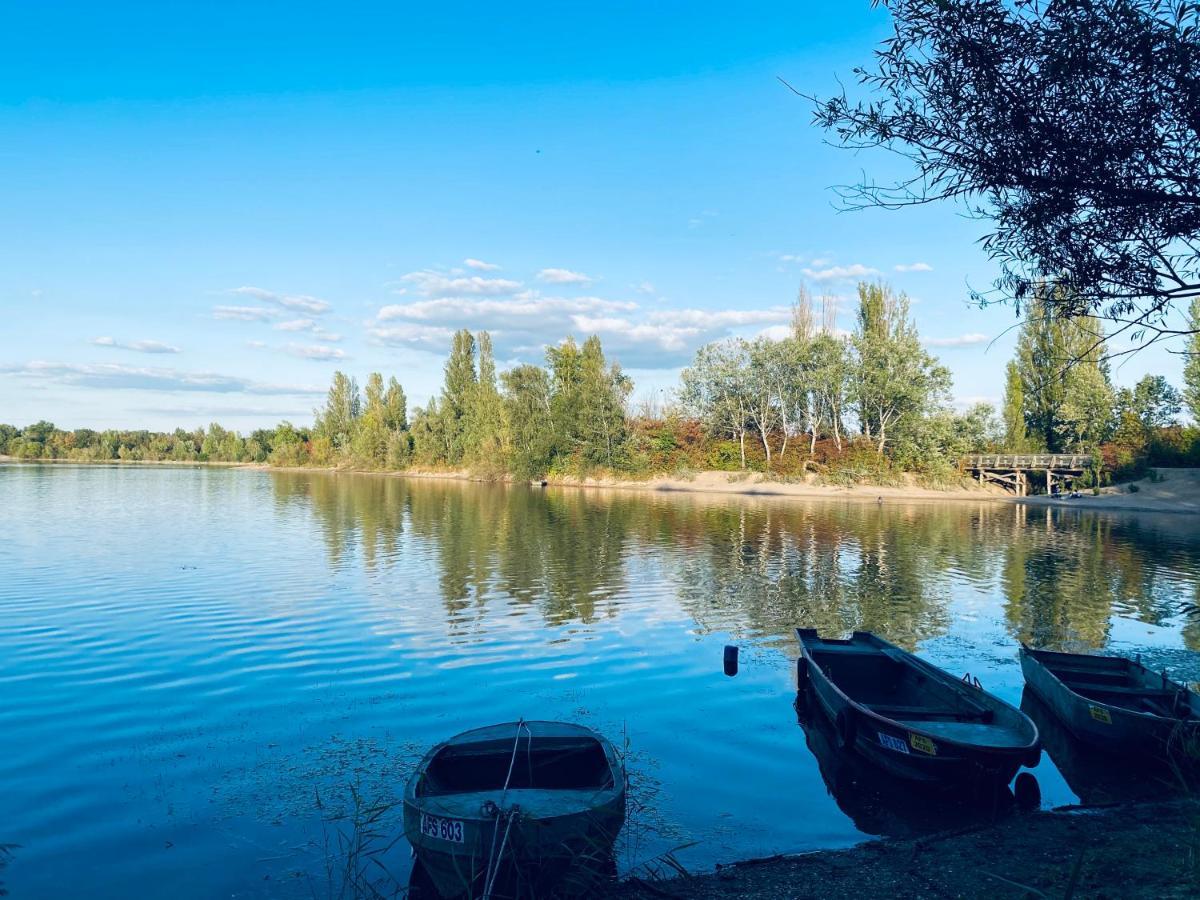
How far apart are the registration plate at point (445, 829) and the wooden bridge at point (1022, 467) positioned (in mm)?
79951

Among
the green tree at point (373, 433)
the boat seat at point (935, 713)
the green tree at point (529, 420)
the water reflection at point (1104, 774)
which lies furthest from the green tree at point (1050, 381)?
the green tree at point (373, 433)

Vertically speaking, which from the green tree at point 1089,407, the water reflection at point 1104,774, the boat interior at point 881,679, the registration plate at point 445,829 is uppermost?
the green tree at point 1089,407

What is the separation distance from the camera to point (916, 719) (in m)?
11.6

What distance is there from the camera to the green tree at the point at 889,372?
7906 centimetres

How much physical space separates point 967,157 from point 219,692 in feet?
50.7

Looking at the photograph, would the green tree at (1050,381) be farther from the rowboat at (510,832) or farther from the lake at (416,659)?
the rowboat at (510,832)

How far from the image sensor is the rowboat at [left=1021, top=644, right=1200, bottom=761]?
1112 cm

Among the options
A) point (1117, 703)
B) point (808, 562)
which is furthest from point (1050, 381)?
point (1117, 703)

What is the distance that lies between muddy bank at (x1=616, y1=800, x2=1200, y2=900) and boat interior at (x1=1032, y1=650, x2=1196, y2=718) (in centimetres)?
269

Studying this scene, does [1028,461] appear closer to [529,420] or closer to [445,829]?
[529,420]

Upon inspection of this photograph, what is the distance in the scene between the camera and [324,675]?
632 inches

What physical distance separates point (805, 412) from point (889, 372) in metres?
12.5

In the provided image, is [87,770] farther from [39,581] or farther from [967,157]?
[39,581]

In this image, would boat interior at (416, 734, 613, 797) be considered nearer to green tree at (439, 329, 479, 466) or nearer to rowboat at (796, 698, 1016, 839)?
rowboat at (796, 698, 1016, 839)
